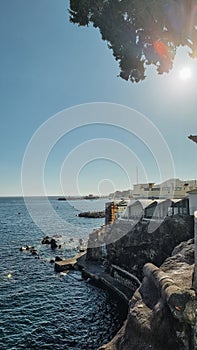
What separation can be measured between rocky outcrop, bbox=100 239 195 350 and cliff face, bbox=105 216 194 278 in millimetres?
11284

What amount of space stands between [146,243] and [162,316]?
51.5 ft

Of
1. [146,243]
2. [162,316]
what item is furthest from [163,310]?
[146,243]

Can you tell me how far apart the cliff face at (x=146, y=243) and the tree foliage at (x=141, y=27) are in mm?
14252

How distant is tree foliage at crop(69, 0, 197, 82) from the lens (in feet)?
35.4

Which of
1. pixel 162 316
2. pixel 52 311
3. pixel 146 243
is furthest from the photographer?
pixel 146 243

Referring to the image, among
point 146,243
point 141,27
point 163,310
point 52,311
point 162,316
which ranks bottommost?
point 52,311

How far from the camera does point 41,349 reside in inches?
564

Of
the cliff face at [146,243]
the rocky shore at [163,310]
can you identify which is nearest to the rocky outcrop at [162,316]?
the rocky shore at [163,310]

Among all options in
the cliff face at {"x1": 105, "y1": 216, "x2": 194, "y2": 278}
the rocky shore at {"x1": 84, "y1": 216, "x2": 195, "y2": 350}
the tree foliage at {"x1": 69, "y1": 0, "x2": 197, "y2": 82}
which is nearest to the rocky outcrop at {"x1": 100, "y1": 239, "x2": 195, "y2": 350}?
the rocky shore at {"x1": 84, "y1": 216, "x2": 195, "y2": 350}

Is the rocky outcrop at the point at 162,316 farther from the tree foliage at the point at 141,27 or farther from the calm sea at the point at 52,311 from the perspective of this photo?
the tree foliage at the point at 141,27

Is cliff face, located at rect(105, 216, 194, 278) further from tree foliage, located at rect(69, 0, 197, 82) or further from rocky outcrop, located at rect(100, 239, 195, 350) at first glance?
tree foliage, located at rect(69, 0, 197, 82)

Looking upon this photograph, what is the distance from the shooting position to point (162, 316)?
28.2 ft

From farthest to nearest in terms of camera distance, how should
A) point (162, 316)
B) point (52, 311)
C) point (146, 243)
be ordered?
point (146, 243) → point (52, 311) → point (162, 316)

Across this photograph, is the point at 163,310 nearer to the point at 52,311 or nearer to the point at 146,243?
the point at 52,311
